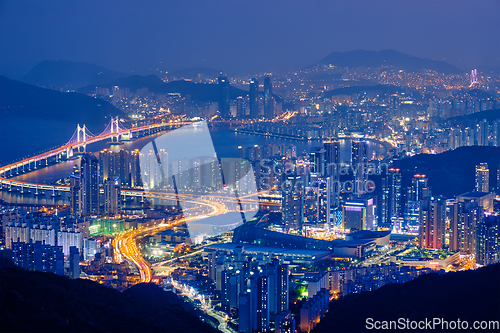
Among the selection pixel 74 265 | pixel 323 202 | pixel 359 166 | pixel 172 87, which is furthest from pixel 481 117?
pixel 74 265

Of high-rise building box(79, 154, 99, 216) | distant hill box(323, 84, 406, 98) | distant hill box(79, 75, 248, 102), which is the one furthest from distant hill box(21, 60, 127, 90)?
high-rise building box(79, 154, 99, 216)

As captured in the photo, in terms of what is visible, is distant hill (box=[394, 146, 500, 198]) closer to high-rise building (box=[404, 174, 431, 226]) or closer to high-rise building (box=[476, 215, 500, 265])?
high-rise building (box=[404, 174, 431, 226])

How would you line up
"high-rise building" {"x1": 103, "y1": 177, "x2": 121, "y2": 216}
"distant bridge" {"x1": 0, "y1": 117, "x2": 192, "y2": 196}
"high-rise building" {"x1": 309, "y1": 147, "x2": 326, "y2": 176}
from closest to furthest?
→ "high-rise building" {"x1": 103, "y1": 177, "x2": 121, "y2": 216} < "high-rise building" {"x1": 309, "y1": 147, "x2": 326, "y2": 176} < "distant bridge" {"x1": 0, "y1": 117, "x2": 192, "y2": 196}

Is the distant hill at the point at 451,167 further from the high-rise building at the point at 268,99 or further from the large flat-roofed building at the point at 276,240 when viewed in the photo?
the high-rise building at the point at 268,99

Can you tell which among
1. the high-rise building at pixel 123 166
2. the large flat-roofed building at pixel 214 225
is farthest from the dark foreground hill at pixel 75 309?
the high-rise building at pixel 123 166

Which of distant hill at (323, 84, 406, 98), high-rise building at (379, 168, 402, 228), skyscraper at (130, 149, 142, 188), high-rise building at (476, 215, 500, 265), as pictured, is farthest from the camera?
distant hill at (323, 84, 406, 98)

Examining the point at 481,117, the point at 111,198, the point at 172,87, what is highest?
the point at 172,87

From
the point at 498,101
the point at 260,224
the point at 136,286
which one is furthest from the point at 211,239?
the point at 498,101

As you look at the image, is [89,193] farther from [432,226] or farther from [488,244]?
[488,244]
